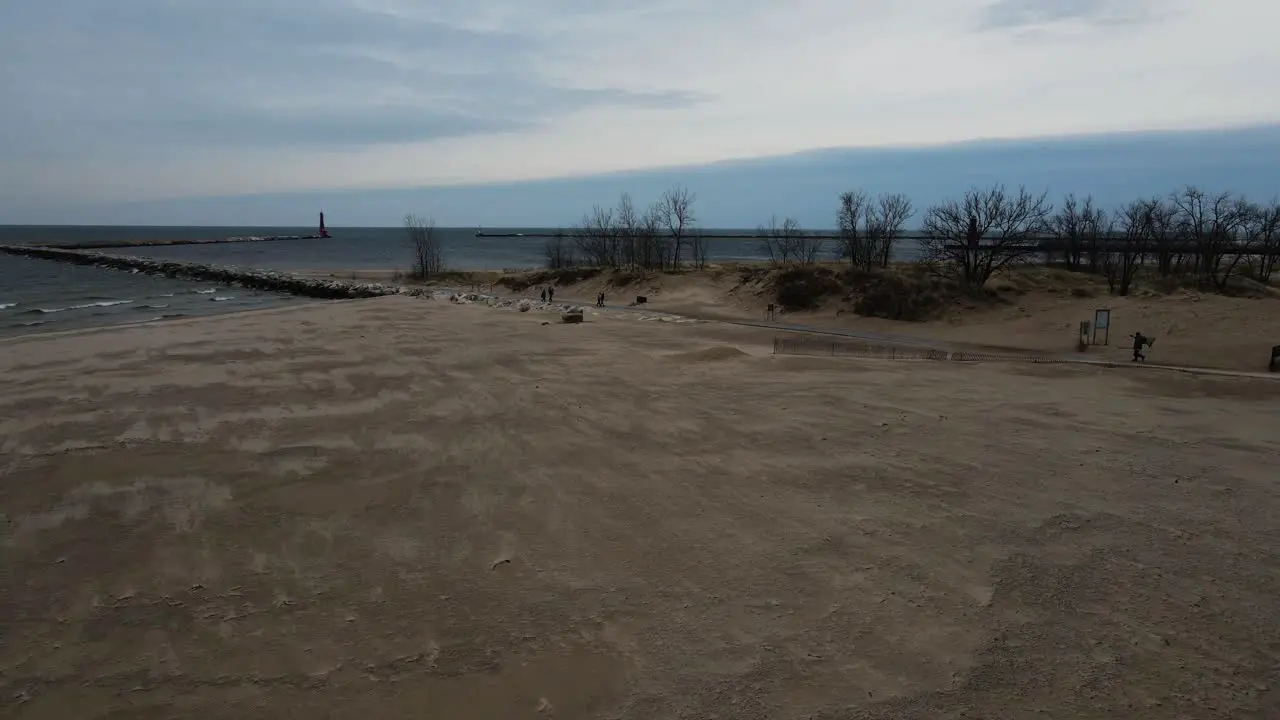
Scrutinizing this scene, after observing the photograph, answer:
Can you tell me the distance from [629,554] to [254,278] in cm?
5968

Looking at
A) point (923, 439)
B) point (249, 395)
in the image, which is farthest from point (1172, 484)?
point (249, 395)

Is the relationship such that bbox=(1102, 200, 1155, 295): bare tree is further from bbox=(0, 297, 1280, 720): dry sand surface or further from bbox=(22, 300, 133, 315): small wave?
bbox=(22, 300, 133, 315): small wave

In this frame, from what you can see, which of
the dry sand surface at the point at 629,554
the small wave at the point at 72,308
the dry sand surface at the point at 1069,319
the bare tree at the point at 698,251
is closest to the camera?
the dry sand surface at the point at 629,554

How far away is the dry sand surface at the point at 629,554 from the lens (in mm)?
6098

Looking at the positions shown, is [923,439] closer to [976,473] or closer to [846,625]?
[976,473]

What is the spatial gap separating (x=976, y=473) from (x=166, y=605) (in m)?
11.4

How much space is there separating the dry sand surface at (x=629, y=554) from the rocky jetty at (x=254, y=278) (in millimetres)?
34266

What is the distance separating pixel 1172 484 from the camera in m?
11.1

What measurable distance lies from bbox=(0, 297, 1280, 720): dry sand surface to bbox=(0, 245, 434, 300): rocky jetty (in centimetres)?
3427

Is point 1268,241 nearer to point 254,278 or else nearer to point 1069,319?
point 1069,319

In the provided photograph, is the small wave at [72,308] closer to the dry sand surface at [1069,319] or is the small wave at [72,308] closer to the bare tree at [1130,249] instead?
the dry sand surface at [1069,319]

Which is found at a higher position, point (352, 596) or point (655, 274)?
point (655, 274)

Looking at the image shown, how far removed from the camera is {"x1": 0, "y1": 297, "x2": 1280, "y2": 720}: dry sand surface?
6098mm

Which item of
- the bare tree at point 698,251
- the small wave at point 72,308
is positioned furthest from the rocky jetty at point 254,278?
the bare tree at point 698,251
